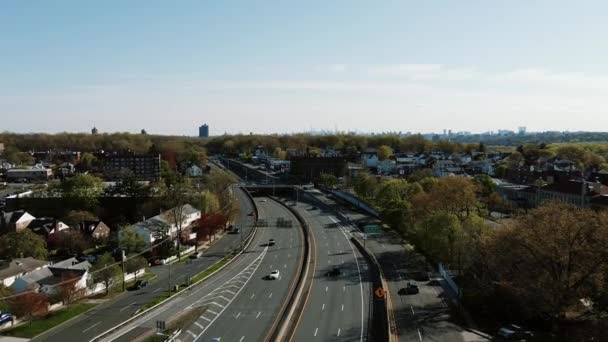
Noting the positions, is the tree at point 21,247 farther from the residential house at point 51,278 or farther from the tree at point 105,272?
the tree at point 105,272

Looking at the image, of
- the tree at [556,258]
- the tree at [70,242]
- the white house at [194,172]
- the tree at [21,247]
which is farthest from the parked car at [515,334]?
the white house at [194,172]

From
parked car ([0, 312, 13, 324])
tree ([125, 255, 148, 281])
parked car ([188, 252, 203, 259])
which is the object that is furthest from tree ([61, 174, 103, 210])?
parked car ([0, 312, 13, 324])

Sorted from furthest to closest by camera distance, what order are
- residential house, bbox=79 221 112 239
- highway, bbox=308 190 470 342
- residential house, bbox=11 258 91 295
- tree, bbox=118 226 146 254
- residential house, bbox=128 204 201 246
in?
residential house, bbox=79 221 112 239, residential house, bbox=128 204 201 246, tree, bbox=118 226 146 254, residential house, bbox=11 258 91 295, highway, bbox=308 190 470 342

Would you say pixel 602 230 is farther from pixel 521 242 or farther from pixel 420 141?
pixel 420 141

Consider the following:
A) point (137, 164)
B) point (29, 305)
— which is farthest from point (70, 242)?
point (137, 164)

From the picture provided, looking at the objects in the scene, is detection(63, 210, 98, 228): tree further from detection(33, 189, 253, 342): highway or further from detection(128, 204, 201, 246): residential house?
detection(33, 189, 253, 342): highway

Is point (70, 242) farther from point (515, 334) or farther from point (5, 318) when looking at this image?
point (515, 334)

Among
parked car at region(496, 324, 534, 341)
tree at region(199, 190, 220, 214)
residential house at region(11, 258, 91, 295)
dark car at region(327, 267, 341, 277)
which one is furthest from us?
tree at region(199, 190, 220, 214)

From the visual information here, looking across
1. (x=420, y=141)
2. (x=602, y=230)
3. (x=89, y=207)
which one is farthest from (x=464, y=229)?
(x=420, y=141)
